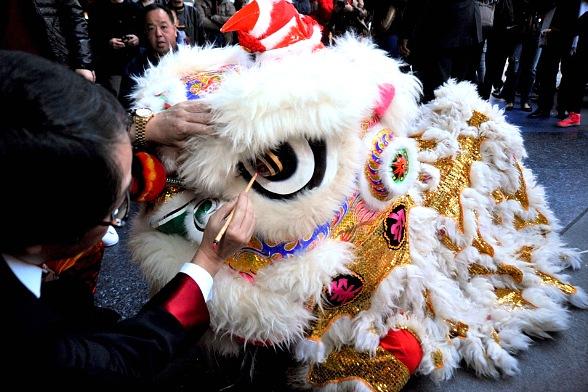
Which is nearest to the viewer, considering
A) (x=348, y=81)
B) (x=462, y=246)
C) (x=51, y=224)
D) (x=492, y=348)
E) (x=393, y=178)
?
(x=51, y=224)

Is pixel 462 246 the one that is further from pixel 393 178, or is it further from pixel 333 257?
pixel 333 257

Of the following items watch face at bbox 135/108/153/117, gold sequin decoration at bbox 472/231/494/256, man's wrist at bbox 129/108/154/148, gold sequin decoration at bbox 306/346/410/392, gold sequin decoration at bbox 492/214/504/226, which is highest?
watch face at bbox 135/108/153/117

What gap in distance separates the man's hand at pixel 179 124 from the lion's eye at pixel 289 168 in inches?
4.7

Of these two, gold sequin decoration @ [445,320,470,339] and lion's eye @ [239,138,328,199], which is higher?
lion's eye @ [239,138,328,199]

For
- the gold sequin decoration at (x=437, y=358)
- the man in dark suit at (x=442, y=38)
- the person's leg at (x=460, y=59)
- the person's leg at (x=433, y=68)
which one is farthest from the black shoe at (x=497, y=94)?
the gold sequin decoration at (x=437, y=358)

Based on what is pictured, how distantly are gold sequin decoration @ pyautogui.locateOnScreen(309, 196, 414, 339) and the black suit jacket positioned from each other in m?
0.37

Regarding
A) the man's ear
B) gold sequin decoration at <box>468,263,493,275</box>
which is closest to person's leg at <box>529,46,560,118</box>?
gold sequin decoration at <box>468,263,493,275</box>

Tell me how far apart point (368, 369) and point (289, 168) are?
1.85 feet

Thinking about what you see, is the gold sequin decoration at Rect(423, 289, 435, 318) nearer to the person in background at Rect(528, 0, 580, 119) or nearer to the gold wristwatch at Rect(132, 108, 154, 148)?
the gold wristwatch at Rect(132, 108, 154, 148)

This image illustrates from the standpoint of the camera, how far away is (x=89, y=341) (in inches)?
29.4

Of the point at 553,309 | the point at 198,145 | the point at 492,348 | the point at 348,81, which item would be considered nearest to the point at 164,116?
the point at 198,145

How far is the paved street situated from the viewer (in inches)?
54.1

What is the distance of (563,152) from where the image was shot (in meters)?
3.33

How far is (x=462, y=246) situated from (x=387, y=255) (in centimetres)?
42
